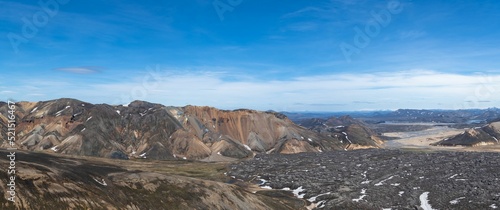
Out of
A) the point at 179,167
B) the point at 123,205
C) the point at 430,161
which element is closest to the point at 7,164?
the point at 123,205

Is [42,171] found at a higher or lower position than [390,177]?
higher

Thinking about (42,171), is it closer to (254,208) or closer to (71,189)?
(71,189)

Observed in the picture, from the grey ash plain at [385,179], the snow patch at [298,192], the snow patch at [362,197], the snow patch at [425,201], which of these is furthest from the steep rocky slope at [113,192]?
the snow patch at [425,201]

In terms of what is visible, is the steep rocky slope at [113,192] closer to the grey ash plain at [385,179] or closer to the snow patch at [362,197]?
the snow patch at [362,197]

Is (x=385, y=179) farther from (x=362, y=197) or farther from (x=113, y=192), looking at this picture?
(x=113, y=192)

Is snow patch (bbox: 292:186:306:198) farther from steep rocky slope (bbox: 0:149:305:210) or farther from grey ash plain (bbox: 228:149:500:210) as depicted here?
Result: steep rocky slope (bbox: 0:149:305:210)

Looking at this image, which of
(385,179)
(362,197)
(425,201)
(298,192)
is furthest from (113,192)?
(385,179)

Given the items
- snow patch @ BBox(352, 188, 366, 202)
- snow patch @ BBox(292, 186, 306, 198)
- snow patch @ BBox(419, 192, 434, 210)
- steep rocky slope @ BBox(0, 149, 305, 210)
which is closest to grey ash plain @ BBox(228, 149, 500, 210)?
snow patch @ BBox(352, 188, 366, 202)

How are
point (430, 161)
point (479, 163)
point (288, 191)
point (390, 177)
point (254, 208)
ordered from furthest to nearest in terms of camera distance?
point (430, 161) → point (479, 163) → point (390, 177) → point (288, 191) → point (254, 208)
